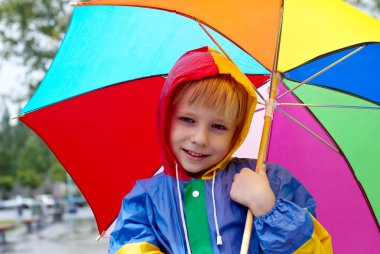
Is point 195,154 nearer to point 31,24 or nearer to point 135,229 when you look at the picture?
point 135,229

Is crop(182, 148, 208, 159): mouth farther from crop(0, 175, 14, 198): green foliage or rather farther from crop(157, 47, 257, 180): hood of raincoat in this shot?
crop(0, 175, 14, 198): green foliage

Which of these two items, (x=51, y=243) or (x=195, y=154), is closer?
(x=195, y=154)

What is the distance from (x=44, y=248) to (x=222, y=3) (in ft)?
39.2

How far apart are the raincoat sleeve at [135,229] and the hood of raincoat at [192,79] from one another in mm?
177

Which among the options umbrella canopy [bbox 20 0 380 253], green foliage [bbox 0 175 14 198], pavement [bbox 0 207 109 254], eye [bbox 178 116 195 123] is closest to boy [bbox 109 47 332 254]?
eye [bbox 178 116 195 123]

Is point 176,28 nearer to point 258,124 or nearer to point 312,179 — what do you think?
point 258,124

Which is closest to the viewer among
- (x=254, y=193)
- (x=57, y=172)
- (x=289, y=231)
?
(x=289, y=231)

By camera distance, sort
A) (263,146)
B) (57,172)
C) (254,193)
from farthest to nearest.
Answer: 1. (57,172)
2. (263,146)
3. (254,193)

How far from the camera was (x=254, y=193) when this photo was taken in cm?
219

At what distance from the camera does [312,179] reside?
3.14 metres

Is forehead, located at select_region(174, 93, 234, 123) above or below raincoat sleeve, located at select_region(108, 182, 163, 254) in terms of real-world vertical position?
above

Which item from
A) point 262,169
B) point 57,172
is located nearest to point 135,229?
point 262,169

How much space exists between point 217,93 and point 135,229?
24.6 inches

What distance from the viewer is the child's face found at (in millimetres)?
2262
